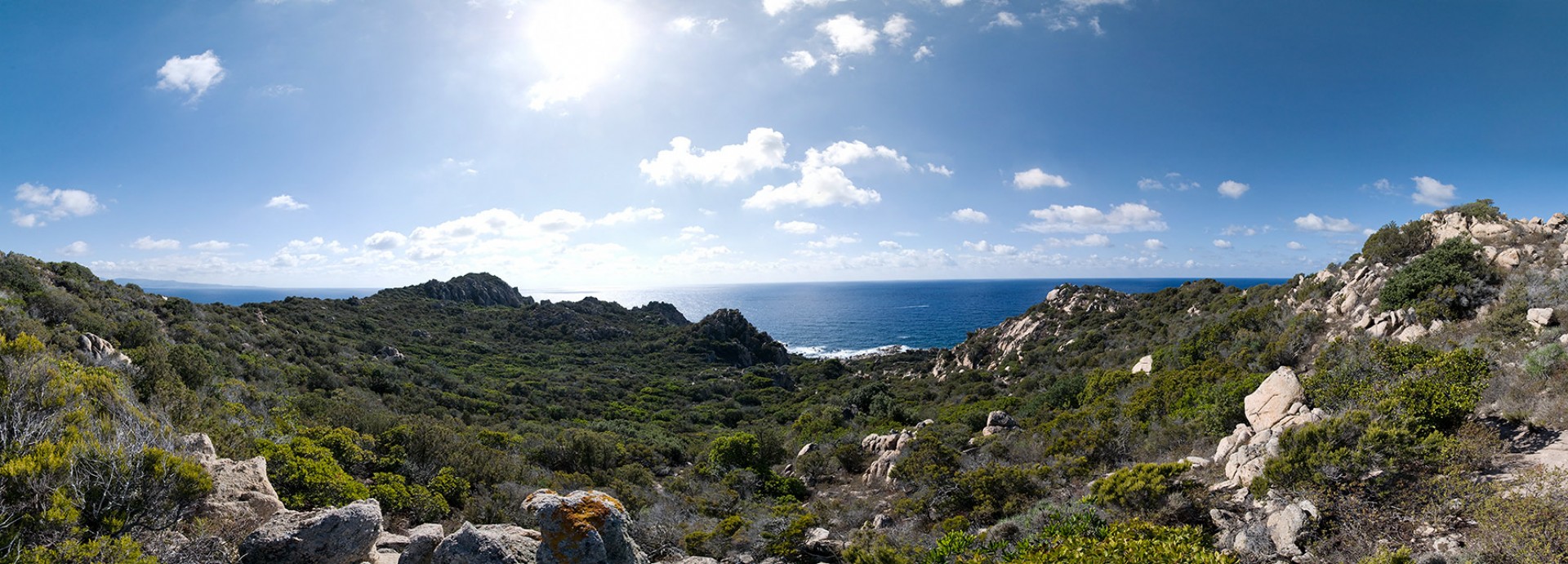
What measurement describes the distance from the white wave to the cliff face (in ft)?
146

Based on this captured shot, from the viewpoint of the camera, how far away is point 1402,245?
1800cm

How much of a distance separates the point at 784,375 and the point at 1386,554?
4945cm

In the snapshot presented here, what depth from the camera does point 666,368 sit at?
54.0 meters

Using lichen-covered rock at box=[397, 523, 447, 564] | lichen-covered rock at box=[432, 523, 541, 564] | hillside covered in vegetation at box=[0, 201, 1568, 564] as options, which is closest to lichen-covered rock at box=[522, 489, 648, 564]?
lichen-covered rock at box=[432, 523, 541, 564]

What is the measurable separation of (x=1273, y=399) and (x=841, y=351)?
249 feet

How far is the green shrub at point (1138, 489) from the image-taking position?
25.5 feet

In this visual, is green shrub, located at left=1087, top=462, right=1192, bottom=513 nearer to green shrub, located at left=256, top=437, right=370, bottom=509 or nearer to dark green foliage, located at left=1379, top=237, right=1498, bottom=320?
green shrub, located at left=256, top=437, right=370, bottom=509

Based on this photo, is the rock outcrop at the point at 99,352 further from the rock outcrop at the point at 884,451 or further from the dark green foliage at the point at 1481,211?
the dark green foliage at the point at 1481,211

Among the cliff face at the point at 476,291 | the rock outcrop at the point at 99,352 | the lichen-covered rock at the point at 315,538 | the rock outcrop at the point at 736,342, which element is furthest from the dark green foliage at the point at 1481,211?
the cliff face at the point at 476,291

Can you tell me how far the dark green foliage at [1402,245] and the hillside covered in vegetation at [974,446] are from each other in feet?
0.38

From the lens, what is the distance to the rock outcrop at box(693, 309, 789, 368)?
61031 millimetres

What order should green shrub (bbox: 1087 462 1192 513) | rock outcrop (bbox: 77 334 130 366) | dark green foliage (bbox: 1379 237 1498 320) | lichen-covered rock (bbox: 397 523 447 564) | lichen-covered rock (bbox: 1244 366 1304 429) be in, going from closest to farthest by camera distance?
lichen-covered rock (bbox: 397 523 447 564)
green shrub (bbox: 1087 462 1192 513)
lichen-covered rock (bbox: 1244 366 1304 429)
rock outcrop (bbox: 77 334 130 366)
dark green foliage (bbox: 1379 237 1498 320)

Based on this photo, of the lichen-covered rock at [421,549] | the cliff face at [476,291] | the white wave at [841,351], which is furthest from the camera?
the white wave at [841,351]

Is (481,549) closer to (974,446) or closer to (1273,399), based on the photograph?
(1273,399)
